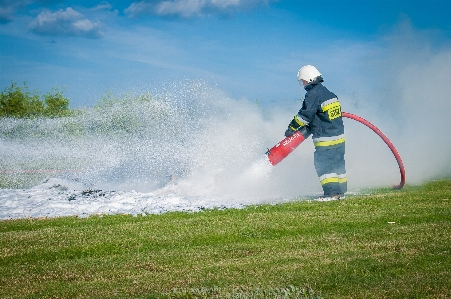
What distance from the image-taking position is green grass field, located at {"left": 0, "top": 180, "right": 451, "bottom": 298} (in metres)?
5.43

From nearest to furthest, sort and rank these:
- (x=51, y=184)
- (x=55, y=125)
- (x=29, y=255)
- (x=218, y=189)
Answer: (x=29, y=255) < (x=218, y=189) < (x=51, y=184) < (x=55, y=125)

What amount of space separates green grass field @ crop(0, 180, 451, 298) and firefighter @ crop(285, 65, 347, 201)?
1450 millimetres

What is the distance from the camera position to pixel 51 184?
15188 millimetres

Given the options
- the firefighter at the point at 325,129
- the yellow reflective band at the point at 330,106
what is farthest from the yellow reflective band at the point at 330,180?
the yellow reflective band at the point at 330,106

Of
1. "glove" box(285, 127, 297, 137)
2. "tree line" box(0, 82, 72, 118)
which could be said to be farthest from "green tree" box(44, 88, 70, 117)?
"glove" box(285, 127, 297, 137)

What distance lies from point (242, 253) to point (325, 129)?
5835mm

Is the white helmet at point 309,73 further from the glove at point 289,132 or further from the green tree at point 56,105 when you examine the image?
the green tree at point 56,105

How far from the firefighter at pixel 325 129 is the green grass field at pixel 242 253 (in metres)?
1.45

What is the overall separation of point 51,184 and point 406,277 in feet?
38.1

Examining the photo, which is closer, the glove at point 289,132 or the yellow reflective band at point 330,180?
the yellow reflective band at point 330,180

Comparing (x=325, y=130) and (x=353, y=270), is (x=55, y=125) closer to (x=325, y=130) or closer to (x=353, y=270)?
(x=325, y=130)

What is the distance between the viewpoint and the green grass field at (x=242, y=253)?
5.43m

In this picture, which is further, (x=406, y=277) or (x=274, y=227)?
(x=274, y=227)

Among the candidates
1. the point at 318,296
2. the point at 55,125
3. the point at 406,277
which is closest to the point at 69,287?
the point at 318,296
